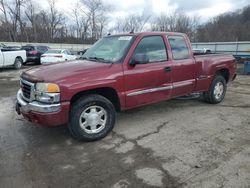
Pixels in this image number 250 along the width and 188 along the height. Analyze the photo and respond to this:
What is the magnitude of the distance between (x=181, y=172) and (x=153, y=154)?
0.60m

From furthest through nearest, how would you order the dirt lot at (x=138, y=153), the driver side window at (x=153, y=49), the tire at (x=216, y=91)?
the tire at (x=216, y=91) < the driver side window at (x=153, y=49) < the dirt lot at (x=138, y=153)

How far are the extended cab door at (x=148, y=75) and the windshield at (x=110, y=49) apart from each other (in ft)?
0.69

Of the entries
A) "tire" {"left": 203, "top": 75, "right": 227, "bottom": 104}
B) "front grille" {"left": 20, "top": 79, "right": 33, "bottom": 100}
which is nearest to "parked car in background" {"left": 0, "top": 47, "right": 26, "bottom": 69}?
"front grille" {"left": 20, "top": 79, "right": 33, "bottom": 100}

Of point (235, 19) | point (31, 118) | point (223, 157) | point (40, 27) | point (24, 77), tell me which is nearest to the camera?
point (223, 157)

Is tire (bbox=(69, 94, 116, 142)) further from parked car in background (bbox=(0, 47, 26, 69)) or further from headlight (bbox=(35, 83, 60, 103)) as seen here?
parked car in background (bbox=(0, 47, 26, 69))

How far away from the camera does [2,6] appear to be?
153ft

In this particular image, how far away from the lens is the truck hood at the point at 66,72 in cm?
381

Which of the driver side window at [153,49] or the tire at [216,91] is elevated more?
the driver side window at [153,49]

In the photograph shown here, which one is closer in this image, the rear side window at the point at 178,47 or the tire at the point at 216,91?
the rear side window at the point at 178,47

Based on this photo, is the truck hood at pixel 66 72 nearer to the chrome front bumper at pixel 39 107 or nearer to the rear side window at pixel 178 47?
the chrome front bumper at pixel 39 107

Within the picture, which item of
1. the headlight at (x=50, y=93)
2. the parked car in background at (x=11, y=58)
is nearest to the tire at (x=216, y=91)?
the headlight at (x=50, y=93)

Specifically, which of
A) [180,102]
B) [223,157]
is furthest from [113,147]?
[180,102]

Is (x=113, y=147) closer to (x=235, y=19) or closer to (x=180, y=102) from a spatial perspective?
(x=180, y=102)

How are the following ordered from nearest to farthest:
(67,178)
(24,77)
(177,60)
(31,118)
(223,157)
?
(67,178) < (223,157) < (31,118) < (24,77) < (177,60)
